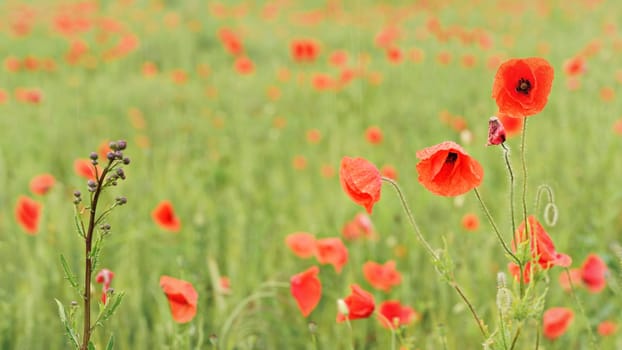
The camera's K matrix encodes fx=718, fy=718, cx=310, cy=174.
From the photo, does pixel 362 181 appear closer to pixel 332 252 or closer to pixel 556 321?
pixel 332 252

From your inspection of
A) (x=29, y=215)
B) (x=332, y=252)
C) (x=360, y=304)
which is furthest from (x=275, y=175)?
(x=360, y=304)

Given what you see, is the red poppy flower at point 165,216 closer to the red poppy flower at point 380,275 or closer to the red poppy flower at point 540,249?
the red poppy flower at point 380,275

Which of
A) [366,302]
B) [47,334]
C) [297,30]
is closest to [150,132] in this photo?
[47,334]

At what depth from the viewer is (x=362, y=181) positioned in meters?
0.98

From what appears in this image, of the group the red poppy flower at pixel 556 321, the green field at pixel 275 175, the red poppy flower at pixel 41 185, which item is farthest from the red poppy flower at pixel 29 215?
the red poppy flower at pixel 556 321

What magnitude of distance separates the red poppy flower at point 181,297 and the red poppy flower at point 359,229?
83cm

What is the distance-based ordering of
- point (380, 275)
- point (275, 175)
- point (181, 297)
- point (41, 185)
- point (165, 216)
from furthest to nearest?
point (275, 175), point (41, 185), point (165, 216), point (380, 275), point (181, 297)

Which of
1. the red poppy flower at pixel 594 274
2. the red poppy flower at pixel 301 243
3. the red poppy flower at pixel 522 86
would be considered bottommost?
the red poppy flower at pixel 594 274

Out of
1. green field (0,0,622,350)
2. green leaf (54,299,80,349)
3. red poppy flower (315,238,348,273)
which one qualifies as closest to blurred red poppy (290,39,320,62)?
green field (0,0,622,350)

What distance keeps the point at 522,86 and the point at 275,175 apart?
1965 millimetres

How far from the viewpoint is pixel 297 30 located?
6477 millimetres

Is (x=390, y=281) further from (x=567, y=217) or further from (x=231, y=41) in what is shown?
(x=231, y=41)

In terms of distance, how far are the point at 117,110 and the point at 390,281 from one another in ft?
8.65

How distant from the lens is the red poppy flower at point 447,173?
0.90 metres
